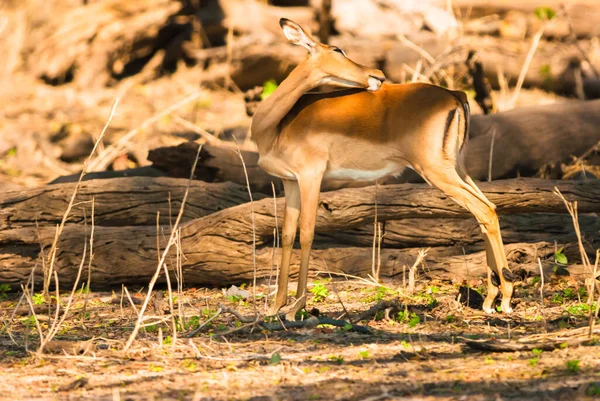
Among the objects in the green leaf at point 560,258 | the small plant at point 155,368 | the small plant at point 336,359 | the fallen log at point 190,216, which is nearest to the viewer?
the small plant at point 155,368

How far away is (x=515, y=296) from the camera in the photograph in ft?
22.6

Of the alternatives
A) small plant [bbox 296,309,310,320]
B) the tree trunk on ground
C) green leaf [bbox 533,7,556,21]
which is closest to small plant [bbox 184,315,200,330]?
small plant [bbox 296,309,310,320]

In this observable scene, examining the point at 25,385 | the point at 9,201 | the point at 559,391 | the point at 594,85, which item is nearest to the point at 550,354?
the point at 559,391

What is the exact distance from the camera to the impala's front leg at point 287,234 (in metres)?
6.36

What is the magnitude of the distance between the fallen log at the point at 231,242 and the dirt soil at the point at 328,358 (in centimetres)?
105

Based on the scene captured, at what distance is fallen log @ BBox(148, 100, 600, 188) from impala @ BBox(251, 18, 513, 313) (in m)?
2.30

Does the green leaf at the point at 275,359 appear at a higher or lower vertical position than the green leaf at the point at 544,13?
higher

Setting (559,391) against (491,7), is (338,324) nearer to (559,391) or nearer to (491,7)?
(559,391)

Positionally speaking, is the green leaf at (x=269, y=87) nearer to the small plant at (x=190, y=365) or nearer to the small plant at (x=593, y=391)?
the small plant at (x=190, y=365)

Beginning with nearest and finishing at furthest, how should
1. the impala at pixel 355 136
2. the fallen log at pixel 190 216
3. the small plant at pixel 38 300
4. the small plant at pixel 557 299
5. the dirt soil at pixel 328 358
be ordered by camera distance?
1. the dirt soil at pixel 328 358
2. the impala at pixel 355 136
3. the small plant at pixel 557 299
4. the small plant at pixel 38 300
5. the fallen log at pixel 190 216

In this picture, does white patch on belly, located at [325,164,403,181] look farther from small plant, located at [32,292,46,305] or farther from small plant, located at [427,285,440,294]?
small plant, located at [32,292,46,305]

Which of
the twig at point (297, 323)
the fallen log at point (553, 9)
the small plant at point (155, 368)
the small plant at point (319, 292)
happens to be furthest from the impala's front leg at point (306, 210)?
the fallen log at point (553, 9)

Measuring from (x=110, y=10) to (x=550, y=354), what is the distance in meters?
11.9

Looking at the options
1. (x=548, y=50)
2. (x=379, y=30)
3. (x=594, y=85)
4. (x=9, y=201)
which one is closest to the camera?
(x=9, y=201)
